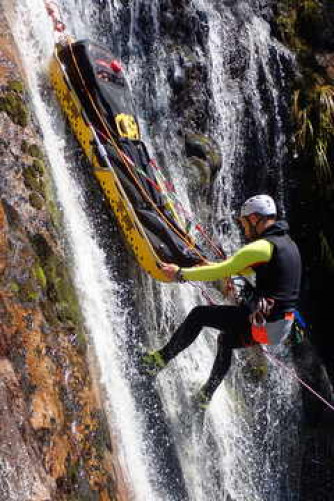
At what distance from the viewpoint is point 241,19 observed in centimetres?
919

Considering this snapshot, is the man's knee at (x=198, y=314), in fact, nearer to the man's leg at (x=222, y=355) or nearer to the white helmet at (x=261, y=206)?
the man's leg at (x=222, y=355)

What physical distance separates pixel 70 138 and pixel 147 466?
2910 mm

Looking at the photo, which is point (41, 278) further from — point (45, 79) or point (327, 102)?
point (327, 102)

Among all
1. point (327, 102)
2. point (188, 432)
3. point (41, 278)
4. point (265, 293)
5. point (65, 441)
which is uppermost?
point (327, 102)

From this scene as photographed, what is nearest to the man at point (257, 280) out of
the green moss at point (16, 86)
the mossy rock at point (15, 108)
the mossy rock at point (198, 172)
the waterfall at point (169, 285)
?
the waterfall at point (169, 285)

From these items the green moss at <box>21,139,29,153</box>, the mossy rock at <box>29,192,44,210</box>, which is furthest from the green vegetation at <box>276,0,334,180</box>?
the mossy rock at <box>29,192,44,210</box>

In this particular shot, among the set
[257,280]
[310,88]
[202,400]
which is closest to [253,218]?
[257,280]

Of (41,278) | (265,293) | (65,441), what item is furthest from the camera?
(265,293)

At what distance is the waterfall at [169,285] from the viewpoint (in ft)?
17.7

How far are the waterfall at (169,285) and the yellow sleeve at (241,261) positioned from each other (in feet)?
3.40

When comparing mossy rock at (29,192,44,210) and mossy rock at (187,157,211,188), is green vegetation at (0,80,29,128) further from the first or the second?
mossy rock at (187,157,211,188)

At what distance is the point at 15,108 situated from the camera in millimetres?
5133

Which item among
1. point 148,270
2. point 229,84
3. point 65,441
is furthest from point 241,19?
point 65,441

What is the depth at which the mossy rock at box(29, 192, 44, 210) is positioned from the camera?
4.81 metres
